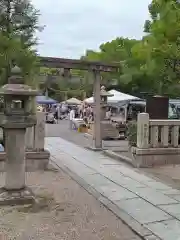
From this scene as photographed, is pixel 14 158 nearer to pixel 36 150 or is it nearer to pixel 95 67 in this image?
pixel 36 150

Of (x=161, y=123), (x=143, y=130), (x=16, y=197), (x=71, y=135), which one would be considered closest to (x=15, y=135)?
(x=16, y=197)

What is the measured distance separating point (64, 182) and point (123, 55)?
30.2 meters

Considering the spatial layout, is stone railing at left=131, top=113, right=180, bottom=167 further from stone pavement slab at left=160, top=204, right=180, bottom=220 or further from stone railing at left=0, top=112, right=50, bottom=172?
stone pavement slab at left=160, top=204, right=180, bottom=220

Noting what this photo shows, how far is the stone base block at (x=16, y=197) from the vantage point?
5.81 meters

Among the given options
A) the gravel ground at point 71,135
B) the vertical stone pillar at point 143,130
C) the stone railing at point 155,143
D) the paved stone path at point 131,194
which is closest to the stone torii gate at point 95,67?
the gravel ground at point 71,135

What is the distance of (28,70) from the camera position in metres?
9.59

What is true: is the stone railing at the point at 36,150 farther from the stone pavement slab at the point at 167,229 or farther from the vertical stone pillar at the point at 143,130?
the stone pavement slab at the point at 167,229

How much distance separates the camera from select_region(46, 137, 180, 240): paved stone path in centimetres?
498

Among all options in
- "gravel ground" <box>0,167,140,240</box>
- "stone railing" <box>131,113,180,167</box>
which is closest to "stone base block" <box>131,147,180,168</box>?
"stone railing" <box>131,113,180,167</box>

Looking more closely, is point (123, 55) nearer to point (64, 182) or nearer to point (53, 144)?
point (53, 144)

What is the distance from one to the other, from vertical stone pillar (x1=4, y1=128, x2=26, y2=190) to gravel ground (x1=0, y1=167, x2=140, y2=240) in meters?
0.46

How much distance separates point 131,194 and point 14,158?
6.99 feet

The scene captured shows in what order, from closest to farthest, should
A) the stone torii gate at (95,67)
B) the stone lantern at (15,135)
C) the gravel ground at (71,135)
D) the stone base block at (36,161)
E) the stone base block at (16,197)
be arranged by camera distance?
the stone base block at (16,197), the stone lantern at (15,135), the stone base block at (36,161), the stone torii gate at (95,67), the gravel ground at (71,135)

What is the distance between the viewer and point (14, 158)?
6027mm
